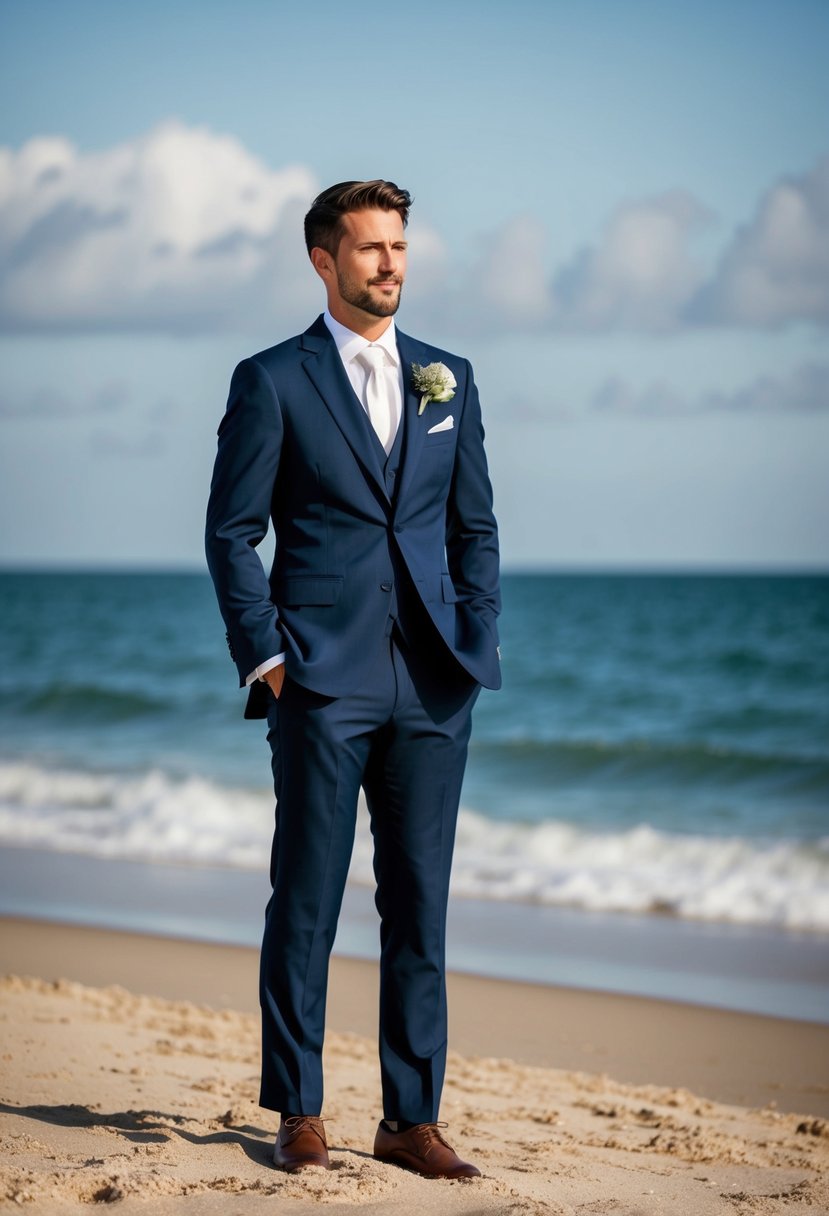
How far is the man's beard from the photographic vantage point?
3.09 meters

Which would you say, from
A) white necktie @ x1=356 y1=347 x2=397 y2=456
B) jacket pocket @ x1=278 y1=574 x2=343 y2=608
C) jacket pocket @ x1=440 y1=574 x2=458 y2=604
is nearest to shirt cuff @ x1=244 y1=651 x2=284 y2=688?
jacket pocket @ x1=278 y1=574 x2=343 y2=608

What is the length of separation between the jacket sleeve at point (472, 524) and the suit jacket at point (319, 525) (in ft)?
0.24

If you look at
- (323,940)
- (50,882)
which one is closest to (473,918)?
(50,882)

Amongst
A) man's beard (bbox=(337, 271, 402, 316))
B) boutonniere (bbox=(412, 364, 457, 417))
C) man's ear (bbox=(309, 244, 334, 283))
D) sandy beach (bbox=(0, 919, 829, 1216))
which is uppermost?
man's ear (bbox=(309, 244, 334, 283))

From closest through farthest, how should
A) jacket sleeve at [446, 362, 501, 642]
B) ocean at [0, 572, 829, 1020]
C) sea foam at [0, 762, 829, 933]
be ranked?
1. jacket sleeve at [446, 362, 501, 642]
2. ocean at [0, 572, 829, 1020]
3. sea foam at [0, 762, 829, 933]

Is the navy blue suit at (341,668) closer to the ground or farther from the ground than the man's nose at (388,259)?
closer to the ground

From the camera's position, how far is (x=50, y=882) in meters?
8.22

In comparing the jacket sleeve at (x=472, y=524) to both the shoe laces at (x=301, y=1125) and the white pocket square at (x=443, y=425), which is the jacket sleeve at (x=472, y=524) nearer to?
the white pocket square at (x=443, y=425)

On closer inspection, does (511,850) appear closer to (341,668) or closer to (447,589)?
(447,589)

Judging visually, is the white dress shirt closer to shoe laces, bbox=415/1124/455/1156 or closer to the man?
the man

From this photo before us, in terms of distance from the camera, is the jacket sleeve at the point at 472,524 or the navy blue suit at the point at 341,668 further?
the jacket sleeve at the point at 472,524

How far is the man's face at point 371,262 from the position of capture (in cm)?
305

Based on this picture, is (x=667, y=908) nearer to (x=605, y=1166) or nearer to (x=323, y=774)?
(x=605, y=1166)

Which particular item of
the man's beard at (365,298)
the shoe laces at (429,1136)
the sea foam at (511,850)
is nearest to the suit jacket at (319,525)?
the man's beard at (365,298)
